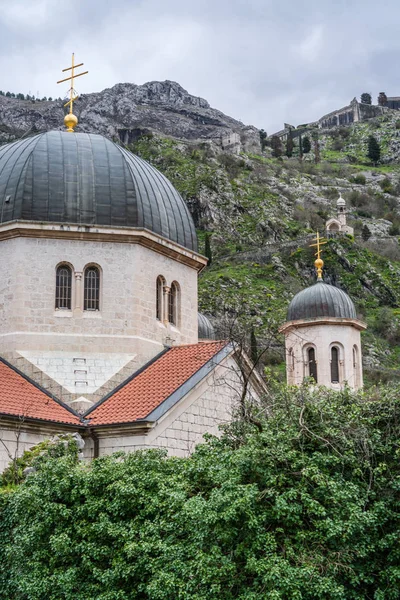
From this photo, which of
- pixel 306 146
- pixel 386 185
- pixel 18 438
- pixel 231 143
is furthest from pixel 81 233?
pixel 306 146

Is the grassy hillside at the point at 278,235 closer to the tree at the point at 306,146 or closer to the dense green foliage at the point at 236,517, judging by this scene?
the tree at the point at 306,146

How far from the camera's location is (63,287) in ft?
72.8

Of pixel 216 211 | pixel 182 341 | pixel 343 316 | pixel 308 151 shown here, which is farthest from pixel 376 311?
pixel 308 151

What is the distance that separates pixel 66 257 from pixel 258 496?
11.3m

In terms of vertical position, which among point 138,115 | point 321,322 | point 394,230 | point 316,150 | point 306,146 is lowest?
point 321,322

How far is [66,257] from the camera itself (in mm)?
22141

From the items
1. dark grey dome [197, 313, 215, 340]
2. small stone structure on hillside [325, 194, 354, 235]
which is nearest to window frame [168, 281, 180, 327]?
dark grey dome [197, 313, 215, 340]

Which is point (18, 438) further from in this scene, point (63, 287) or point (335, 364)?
point (335, 364)

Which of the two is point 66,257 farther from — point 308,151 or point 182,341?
point 308,151

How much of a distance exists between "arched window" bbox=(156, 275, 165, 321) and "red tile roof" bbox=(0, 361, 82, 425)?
443 cm

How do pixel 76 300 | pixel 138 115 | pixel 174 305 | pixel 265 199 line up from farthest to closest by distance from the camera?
pixel 138 115 < pixel 265 199 < pixel 174 305 < pixel 76 300

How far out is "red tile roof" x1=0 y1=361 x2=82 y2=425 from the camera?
18.6 metres

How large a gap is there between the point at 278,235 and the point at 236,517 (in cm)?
9558

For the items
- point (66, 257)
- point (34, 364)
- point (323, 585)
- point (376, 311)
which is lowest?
point (323, 585)
